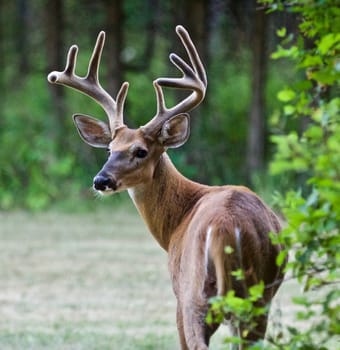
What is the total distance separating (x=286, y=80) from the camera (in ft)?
76.7

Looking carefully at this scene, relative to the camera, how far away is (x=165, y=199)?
22.6ft

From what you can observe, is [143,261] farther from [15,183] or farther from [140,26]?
[140,26]

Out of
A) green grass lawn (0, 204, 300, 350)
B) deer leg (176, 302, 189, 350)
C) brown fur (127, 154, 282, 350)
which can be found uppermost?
brown fur (127, 154, 282, 350)

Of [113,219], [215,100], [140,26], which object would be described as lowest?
[113,219]

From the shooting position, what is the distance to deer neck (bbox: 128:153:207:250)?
6785 millimetres

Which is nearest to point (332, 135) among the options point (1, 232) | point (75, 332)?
point (75, 332)

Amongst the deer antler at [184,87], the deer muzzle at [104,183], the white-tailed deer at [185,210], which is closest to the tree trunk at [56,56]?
the white-tailed deer at [185,210]

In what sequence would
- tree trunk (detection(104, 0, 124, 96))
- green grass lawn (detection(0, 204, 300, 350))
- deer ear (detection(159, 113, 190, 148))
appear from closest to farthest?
deer ear (detection(159, 113, 190, 148))
green grass lawn (detection(0, 204, 300, 350))
tree trunk (detection(104, 0, 124, 96))

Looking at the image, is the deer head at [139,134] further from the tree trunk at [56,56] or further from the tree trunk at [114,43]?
the tree trunk at [56,56]

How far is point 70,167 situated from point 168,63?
10.3ft

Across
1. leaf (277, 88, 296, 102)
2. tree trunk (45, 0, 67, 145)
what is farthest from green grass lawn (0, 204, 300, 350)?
leaf (277, 88, 296, 102)

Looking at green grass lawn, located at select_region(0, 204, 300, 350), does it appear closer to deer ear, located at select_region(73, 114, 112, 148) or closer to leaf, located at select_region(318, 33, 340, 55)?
deer ear, located at select_region(73, 114, 112, 148)

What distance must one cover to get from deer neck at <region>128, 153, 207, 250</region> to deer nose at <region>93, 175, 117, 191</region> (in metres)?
0.22

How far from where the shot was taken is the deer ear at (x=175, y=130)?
717 centimetres
